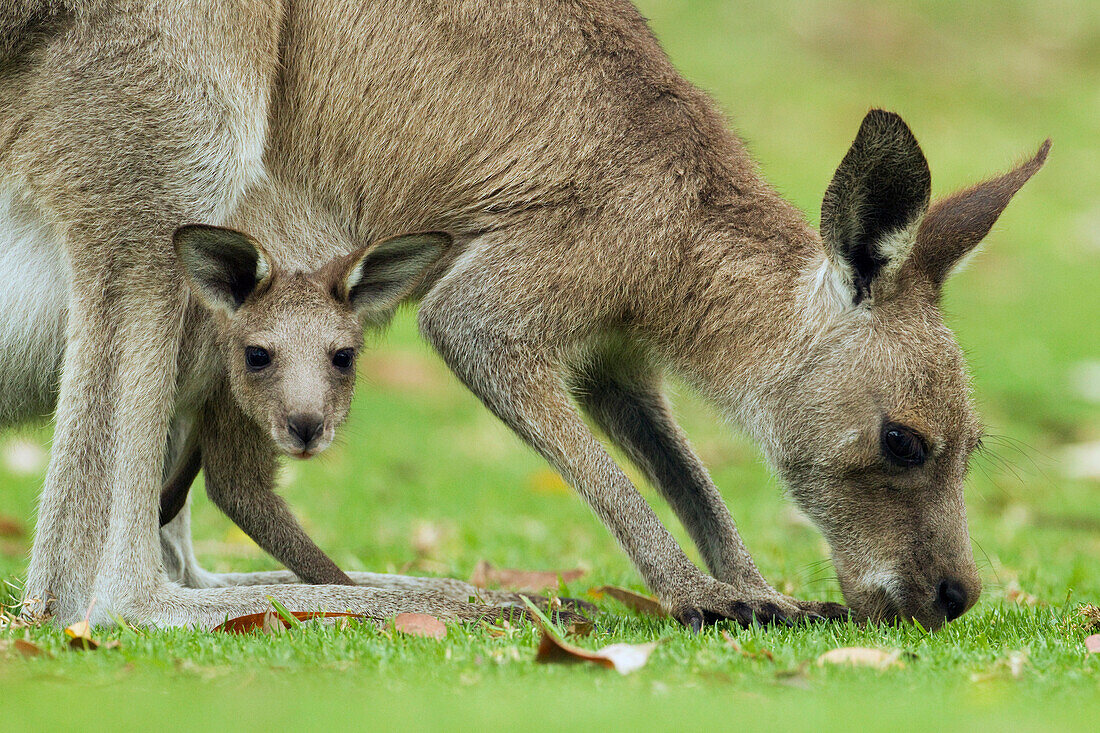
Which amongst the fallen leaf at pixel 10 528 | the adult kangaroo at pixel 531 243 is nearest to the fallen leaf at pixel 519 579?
the adult kangaroo at pixel 531 243

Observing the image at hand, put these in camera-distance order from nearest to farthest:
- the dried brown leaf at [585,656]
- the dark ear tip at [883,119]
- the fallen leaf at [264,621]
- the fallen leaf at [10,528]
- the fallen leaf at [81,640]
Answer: the dried brown leaf at [585,656]
the fallen leaf at [81,640]
the fallen leaf at [264,621]
the dark ear tip at [883,119]
the fallen leaf at [10,528]

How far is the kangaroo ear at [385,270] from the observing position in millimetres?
3910

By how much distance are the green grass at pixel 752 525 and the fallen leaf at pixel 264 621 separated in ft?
0.54

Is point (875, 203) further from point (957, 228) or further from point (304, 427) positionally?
point (304, 427)

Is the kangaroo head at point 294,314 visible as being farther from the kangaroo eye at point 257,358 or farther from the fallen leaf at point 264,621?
the fallen leaf at point 264,621

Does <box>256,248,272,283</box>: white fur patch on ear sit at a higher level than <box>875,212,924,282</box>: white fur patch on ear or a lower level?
lower

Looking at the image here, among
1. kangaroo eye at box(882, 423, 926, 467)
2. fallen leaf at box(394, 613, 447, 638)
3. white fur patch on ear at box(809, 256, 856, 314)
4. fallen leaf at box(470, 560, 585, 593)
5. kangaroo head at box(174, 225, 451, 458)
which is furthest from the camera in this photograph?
fallen leaf at box(470, 560, 585, 593)

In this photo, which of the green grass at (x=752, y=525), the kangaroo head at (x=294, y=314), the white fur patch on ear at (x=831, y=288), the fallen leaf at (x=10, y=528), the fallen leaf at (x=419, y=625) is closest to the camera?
the green grass at (x=752, y=525)

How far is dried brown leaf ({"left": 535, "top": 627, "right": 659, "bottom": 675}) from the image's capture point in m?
2.96

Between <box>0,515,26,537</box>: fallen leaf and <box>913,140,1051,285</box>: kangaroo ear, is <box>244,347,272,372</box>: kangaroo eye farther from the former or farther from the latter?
<box>0,515,26,537</box>: fallen leaf

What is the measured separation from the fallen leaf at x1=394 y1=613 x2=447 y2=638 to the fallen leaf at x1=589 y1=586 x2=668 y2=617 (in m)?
0.71

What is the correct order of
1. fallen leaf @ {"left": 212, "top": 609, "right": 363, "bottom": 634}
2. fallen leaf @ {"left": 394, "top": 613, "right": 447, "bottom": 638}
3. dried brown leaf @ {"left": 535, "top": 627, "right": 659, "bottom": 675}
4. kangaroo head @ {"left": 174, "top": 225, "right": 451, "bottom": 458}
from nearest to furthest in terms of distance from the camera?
dried brown leaf @ {"left": 535, "top": 627, "right": 659, "bottom": 675}, fallen leaf @ {"left": 394, "top": 613, "right": 447, "bottom": 638}, fallen leaf @ {"left": 212, "top": 609, "right": 363, "bottom": 634}, kangaroo head @ {"left": 174, "top": 225, "right": 451, "bottom": 458}

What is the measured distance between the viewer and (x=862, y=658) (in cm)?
307

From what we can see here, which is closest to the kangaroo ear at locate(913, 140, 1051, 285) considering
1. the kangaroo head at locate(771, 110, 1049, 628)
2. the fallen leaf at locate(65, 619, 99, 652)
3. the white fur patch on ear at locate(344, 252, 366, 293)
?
the kangaroo head at locate(771, 110, 1049, 628)
